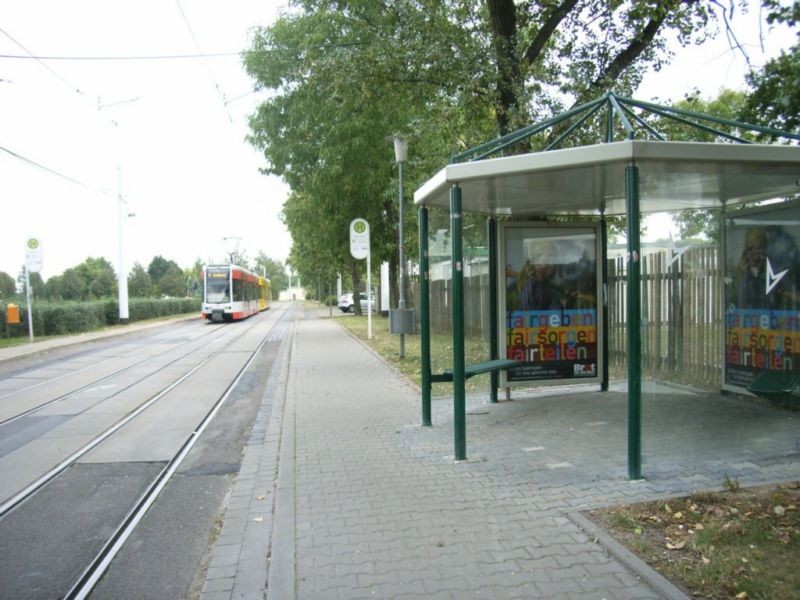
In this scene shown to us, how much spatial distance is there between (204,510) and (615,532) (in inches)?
121

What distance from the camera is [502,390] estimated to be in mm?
9211

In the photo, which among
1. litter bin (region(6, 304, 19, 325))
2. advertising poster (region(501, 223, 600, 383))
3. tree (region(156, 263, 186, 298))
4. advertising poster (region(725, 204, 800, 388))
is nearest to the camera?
advertising poster (region(725, 204, 800, 388))

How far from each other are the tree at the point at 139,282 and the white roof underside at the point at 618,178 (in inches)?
2723

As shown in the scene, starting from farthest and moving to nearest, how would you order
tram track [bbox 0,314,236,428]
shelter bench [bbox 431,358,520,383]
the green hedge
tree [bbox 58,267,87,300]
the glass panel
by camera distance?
tree [bbox 58,267,87,300]
the glass panel
the green hedge
tram track [bbox 0,314,236,428]
shelter bench [bbox 431,358,520,383]

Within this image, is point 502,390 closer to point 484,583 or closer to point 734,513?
point 734,513

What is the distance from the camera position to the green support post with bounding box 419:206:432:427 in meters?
7.04

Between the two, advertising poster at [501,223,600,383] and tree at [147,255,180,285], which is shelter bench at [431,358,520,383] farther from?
tree at [147,255,180,285]

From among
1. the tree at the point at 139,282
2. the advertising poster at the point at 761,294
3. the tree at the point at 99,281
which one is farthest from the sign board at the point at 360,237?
the tree at the point at 139,282

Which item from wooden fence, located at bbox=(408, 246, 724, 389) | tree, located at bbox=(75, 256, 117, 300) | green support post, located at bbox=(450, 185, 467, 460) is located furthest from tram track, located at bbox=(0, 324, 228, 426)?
tree, located at bbox=(75, 256, 117, 300)

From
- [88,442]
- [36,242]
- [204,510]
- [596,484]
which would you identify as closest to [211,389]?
[88,442]

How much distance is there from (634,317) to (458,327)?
160 centimetres

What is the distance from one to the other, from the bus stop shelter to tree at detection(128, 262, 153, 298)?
68.7m

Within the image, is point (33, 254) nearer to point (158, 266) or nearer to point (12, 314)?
point (12, 314)

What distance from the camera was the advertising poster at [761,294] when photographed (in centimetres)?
696
